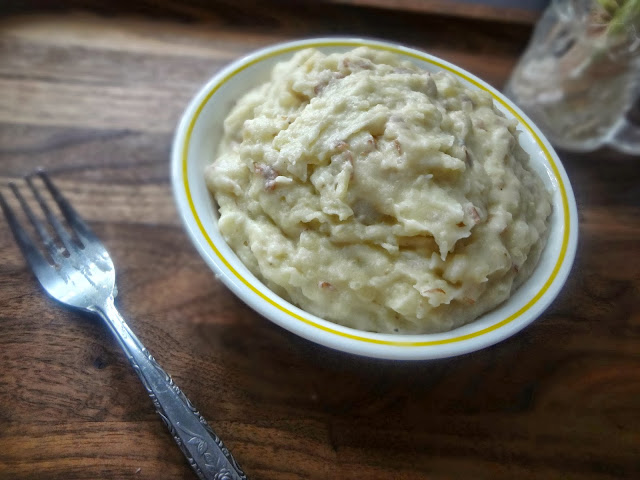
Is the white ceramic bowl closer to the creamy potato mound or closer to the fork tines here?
the creamy potato mound

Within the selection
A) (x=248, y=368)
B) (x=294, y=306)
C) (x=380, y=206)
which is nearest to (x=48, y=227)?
(x=248, y=368)

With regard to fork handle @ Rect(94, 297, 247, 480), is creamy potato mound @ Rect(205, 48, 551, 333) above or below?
above

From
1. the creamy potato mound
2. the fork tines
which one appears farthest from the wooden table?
the creamy potato mound

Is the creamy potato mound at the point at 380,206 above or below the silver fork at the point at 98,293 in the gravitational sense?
above

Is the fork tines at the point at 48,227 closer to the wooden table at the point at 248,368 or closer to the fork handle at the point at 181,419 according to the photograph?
the wooden table at the point at 248,368

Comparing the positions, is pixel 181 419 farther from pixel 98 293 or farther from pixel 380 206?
pixel 380 206

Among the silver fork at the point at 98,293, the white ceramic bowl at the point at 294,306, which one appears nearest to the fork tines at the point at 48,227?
the silver fork at the point at 98,293

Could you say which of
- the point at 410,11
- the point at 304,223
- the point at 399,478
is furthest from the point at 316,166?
the point at 410,11
